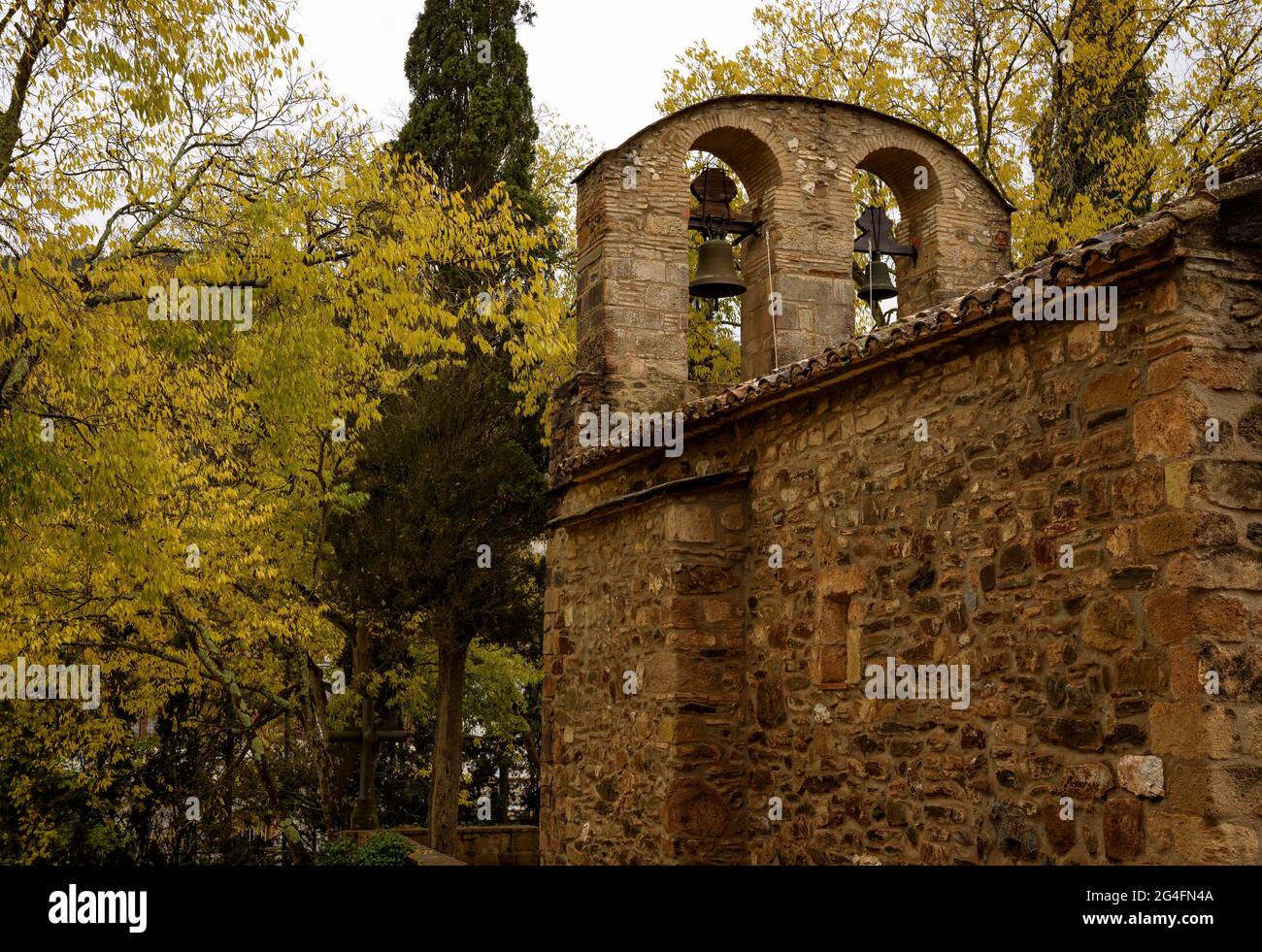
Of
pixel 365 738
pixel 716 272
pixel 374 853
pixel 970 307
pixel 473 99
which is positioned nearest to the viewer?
pixel 970 307

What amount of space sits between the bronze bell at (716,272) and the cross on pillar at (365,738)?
30.2 feet

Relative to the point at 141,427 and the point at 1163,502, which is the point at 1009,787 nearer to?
the point at 1163,502

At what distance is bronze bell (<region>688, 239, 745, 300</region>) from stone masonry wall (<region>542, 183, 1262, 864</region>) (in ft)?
4.69

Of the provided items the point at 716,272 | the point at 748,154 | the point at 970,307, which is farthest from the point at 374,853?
the point at 970,307

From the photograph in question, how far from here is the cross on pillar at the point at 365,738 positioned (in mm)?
15820

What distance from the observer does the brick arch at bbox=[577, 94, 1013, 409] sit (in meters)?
8.54

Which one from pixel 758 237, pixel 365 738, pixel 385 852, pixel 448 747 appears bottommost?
pixel 385 852

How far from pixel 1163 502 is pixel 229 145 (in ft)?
24.3

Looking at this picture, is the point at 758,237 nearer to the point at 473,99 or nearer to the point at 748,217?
the point at 748,217

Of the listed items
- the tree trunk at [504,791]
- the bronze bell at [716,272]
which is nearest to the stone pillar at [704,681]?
the bronze bell at [716,272]

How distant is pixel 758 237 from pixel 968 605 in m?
4.38

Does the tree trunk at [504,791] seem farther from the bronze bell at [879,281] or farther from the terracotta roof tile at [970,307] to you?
the terracotta roof tile at [970,307]

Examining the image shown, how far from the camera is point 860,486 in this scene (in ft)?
20.3

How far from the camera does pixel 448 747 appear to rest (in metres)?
16.0
